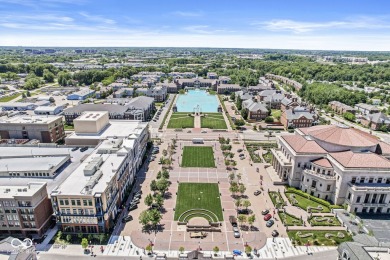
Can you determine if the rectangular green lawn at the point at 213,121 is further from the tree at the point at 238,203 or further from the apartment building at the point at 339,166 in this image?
the tree at the point at 238,203

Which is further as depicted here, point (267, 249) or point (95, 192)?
point (95, 192)

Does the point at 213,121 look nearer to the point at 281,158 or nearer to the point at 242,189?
the point at 281,158

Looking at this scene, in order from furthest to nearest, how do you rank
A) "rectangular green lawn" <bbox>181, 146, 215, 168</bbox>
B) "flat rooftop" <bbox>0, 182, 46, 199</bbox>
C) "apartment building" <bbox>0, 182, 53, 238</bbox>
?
1. "rectangular green lawn" <bbox>181, 146, 215, 168</bbox>
2. "flat rooftop" <bbox>0, 182, 46, 199</bbox>
3. "apartment building" <bbox>0, 182, 53, 238</bbox>

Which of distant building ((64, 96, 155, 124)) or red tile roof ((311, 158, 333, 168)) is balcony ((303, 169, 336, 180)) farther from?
distant building ((64, 96, 155, 124))

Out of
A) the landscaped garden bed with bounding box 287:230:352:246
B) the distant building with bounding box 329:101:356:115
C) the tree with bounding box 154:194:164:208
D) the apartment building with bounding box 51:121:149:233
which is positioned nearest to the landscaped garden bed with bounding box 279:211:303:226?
the landscaped garden bed with bounding box 287:230:352:246

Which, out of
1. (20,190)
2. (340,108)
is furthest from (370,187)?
(340,108)

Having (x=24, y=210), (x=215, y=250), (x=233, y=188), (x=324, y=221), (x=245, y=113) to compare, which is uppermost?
(x=24, y=210)

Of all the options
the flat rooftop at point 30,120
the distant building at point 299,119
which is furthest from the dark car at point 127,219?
the distant building at point 299,119
